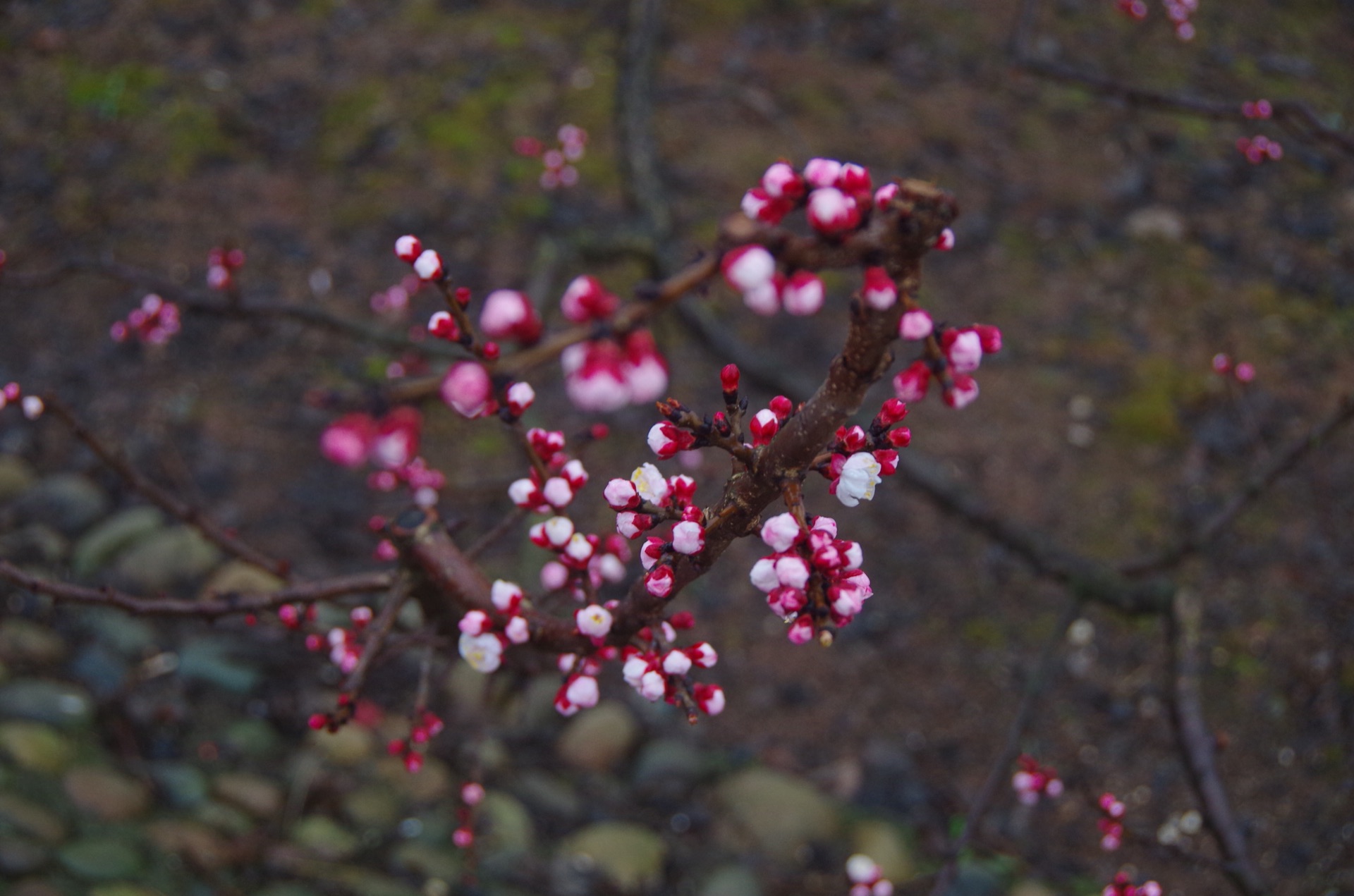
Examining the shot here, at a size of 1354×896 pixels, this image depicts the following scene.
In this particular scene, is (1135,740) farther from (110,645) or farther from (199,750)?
(110,645)

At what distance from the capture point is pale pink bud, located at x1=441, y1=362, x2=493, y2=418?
838 millimetres

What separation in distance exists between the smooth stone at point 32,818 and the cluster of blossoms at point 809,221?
2596 millimetres

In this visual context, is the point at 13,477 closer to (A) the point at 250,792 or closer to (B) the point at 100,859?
(A) the point at 250,792

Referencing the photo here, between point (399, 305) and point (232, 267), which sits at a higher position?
point (232, 267)

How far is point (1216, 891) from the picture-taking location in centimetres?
307

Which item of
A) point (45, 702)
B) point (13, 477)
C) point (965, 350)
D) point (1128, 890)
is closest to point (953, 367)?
point (965, 350)

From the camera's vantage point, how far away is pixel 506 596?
1.49 m

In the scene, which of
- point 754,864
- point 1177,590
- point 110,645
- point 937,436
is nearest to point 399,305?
point 110,645

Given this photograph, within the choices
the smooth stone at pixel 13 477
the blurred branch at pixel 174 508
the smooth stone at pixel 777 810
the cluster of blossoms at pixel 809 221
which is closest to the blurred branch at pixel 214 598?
the blurred branch at pixel 174 508

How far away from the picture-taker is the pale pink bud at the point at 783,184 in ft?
3.08

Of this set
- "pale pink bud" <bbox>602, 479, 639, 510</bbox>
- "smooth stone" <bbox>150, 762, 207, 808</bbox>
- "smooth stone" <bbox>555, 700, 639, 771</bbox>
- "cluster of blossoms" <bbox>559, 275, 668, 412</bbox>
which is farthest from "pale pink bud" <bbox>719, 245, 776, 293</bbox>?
"smooth stone" <bbox>555, 700, 639, 771</bbox>

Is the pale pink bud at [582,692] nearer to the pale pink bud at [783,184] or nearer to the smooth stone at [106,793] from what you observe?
the pale pink bud at [783,184]

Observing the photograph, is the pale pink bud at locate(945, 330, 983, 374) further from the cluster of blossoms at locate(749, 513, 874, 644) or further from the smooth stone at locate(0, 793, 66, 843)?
the smooth stone at locate(0, 793, 66, 843)

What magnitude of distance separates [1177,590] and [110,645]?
3.87m
